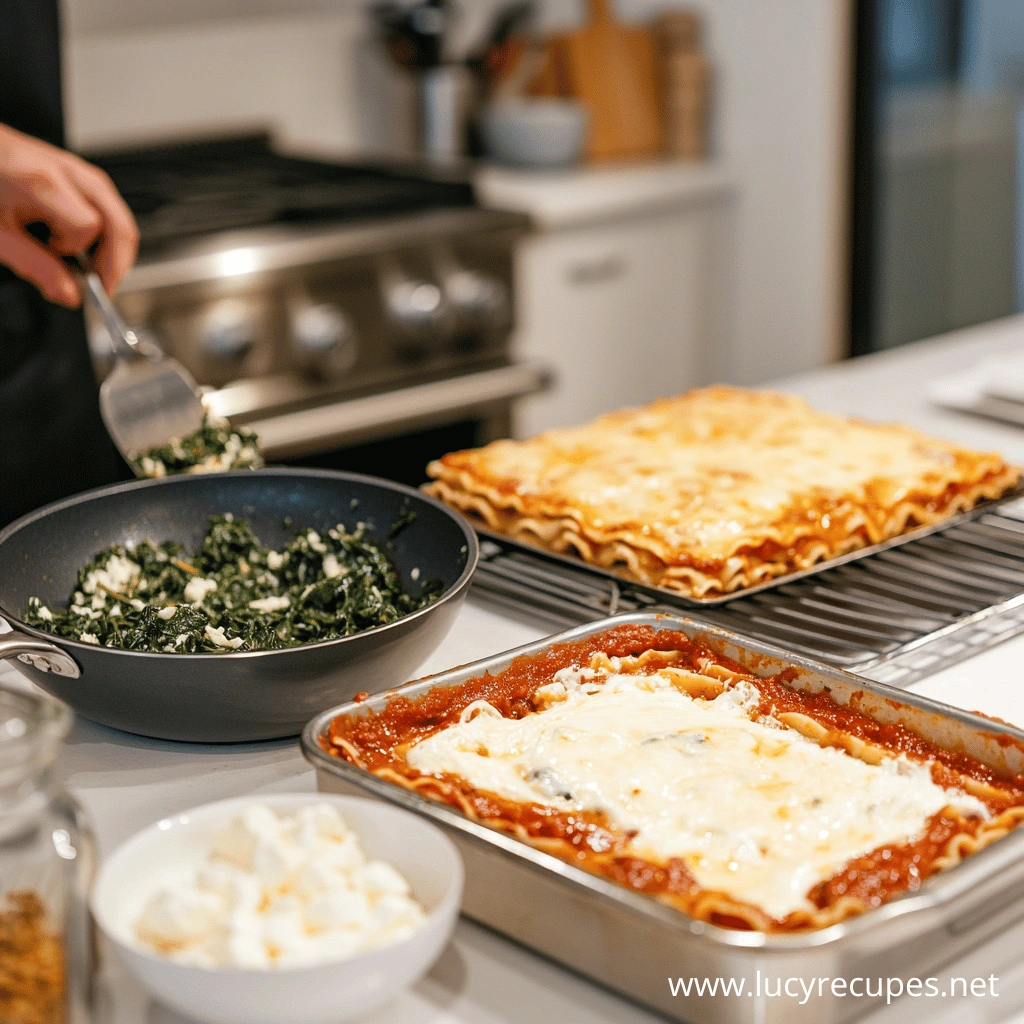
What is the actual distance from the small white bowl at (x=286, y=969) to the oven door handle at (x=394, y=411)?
1.91 metres

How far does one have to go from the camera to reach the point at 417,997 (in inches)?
33.2

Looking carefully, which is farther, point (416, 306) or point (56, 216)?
point (416, 306)

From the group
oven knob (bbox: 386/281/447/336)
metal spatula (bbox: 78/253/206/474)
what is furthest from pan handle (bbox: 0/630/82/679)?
oven knob (bbox: 386/281/447/336)

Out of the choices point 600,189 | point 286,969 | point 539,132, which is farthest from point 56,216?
point 539,132

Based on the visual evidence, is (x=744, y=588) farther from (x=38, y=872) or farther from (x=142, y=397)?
(x=38, y=872)

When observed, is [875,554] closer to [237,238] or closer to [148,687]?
[148,687]

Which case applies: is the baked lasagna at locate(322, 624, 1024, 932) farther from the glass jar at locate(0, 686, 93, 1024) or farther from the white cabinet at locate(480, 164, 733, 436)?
the white cabinet at locate(480, 164, 733, 436)

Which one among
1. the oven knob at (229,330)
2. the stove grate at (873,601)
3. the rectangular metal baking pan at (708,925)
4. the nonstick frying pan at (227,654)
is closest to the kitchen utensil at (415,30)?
the oven knob at (229,330)

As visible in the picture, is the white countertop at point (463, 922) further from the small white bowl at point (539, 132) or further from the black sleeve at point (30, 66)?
the small white bowl at point (539, 132)

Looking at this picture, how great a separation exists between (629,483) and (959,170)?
87.8 inches

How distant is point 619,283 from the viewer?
3473 millimetres

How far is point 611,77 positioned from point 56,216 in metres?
2.43

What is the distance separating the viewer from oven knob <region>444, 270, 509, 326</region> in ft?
9.96

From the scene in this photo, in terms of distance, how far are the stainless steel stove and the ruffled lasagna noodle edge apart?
3.94ft
